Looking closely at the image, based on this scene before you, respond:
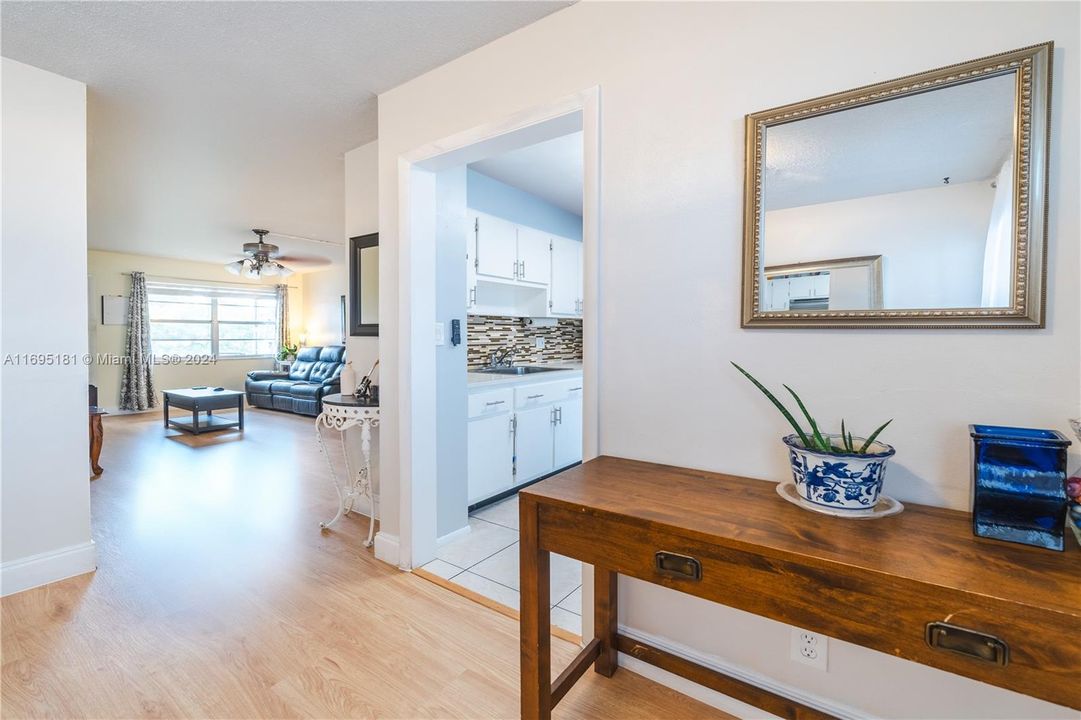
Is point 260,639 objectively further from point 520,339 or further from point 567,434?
point 520,339

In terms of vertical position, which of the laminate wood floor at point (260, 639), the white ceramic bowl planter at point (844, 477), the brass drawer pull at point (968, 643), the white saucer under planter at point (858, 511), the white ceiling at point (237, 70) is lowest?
the laminate wood floor at point (260, 639)

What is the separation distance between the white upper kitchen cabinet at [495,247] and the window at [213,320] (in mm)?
6891

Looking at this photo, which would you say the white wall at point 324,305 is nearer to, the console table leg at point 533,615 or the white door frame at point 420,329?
the white door frame at point 420,329

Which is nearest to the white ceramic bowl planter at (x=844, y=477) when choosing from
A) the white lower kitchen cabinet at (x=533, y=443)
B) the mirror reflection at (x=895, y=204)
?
the mirror reflection at (x=895, y=204)

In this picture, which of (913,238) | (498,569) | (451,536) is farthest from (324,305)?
(913,238)

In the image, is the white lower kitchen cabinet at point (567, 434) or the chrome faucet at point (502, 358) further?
the chrome faucet at point (502, 358)

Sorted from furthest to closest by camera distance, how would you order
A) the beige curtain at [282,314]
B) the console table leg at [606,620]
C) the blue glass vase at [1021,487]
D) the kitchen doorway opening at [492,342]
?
the beige curtain at [282,314] < the kitchen doorway opening at [492,342] < the console table leg at [606,620] < the blue glass vase at [1021,487]

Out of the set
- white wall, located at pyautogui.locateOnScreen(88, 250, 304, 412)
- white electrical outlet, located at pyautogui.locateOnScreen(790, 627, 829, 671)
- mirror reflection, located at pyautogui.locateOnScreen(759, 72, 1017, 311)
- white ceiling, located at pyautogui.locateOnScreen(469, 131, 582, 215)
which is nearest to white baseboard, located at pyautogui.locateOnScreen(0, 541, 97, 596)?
white ceiling, located at pyautogui.locateOnScreen(469, 131, 582, 215)

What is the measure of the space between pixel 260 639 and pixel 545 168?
2982mm

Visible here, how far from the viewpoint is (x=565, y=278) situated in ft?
14.3

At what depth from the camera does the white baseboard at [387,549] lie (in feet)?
8.07

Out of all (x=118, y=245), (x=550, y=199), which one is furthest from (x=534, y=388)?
(x=118, y=245)

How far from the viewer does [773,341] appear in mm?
1424

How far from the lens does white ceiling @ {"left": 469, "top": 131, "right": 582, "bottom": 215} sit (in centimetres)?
294
